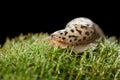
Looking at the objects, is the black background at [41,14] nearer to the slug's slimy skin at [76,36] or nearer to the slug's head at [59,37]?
the slug's slimy skin at [76,36]

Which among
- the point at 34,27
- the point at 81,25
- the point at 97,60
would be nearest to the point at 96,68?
the point at 97,60

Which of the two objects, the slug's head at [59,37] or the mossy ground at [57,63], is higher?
A: the slug's head at [59,37]

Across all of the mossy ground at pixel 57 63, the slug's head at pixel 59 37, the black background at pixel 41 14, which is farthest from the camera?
the black background at pixel 41 14

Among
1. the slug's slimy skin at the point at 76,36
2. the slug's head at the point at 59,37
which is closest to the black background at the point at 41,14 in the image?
the slug's slimy skin at the point at 76,36

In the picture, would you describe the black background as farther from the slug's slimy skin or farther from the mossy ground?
the mossy ground

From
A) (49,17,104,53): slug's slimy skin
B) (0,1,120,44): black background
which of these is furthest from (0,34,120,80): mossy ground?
(0,1,120,44): black background

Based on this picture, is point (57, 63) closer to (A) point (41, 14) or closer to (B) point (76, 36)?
(B) point (76, 36)
